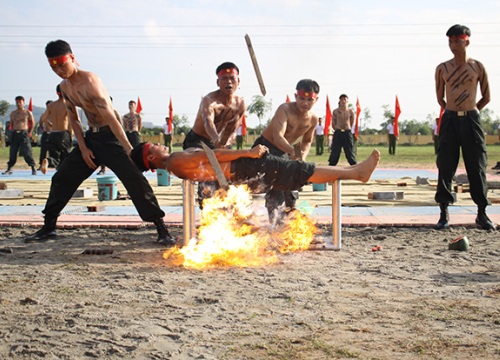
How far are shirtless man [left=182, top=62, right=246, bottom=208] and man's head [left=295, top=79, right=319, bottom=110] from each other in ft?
2.76

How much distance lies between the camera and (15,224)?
7820mm

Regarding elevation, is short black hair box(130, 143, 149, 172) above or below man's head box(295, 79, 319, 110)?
below

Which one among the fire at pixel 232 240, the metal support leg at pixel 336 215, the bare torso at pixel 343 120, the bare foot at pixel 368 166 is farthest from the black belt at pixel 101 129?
the bare torso at pixel 343 120

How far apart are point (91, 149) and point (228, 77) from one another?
1.66 meters

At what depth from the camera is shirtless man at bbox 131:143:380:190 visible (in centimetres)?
559

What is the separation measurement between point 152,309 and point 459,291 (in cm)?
208

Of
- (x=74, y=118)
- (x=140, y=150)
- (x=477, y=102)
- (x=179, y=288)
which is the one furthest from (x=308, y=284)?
(x=477, y=102)

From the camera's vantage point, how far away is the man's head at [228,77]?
706 cm

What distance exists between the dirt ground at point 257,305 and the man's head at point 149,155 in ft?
2.80

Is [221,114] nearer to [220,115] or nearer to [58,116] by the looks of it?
[220,115]

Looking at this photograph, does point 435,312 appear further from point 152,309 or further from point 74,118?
point 74,118

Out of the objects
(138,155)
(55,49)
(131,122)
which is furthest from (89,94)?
(131,122)

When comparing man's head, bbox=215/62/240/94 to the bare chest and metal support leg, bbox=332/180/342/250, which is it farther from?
the bare chest

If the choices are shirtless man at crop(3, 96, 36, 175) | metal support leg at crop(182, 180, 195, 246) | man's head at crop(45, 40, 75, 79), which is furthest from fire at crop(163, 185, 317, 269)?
shirtless man at crop(3, 96, 36, 175)
